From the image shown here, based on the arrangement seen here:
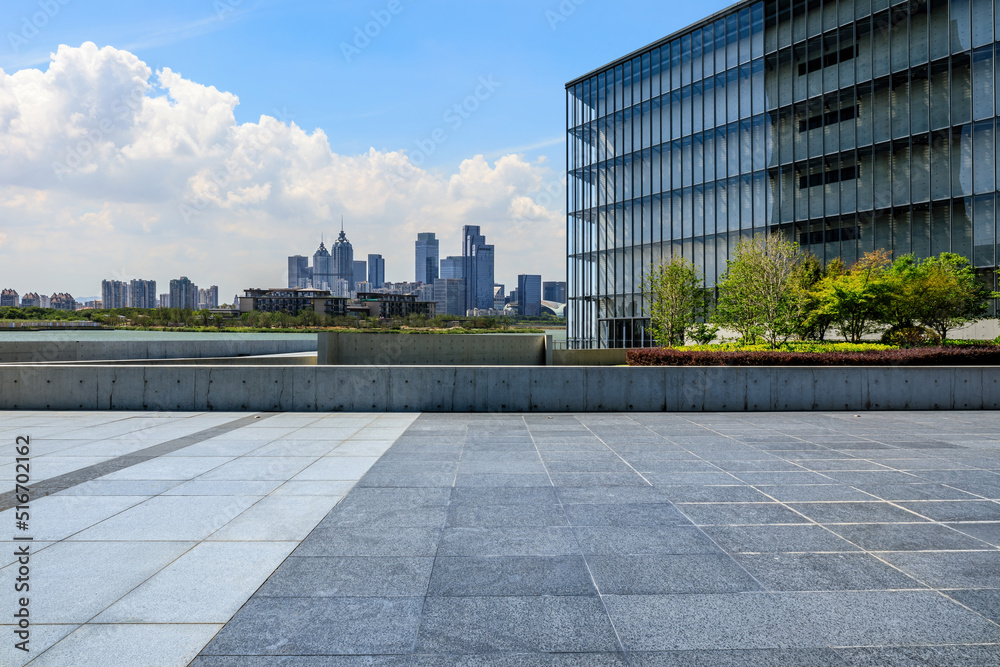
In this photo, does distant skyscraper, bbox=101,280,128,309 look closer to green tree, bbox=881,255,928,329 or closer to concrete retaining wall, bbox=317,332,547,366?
concrete retaining wall, bbox=317,332,547,366

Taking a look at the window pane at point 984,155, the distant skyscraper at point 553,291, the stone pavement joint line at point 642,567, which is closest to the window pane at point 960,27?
the window pane at point 984,155

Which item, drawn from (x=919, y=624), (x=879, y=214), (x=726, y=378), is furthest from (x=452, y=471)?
(x=879, y=214)

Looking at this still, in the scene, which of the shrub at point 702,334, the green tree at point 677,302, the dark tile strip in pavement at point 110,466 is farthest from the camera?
the green tree at point 677,302

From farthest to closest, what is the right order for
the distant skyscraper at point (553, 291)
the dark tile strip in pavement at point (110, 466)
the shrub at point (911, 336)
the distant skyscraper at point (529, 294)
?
the distant skyscraper at point (529, 294) < the distant skyscraper at point (553, 291) < the shrub at point (911, 336) < the dark tile strip in pavement at point (110, 466)

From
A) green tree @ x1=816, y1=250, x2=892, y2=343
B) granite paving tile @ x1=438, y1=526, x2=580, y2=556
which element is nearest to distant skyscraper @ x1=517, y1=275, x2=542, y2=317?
green tree @ x1=816, y1=250, x2=892, y2=343

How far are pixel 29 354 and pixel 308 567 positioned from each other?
36.7 metres

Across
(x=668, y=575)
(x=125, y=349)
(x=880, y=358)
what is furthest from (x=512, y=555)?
(x=125, y=349)

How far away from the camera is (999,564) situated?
16.2 feet

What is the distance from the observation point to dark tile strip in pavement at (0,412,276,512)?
6863mm

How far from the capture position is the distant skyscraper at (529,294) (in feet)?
530

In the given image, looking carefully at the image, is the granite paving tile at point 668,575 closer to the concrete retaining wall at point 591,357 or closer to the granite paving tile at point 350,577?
the granite paving tile at point 350,577

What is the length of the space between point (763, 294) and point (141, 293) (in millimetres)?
209266

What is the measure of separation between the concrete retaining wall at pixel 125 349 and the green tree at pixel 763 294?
104 feet

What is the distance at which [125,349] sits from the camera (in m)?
35.7
